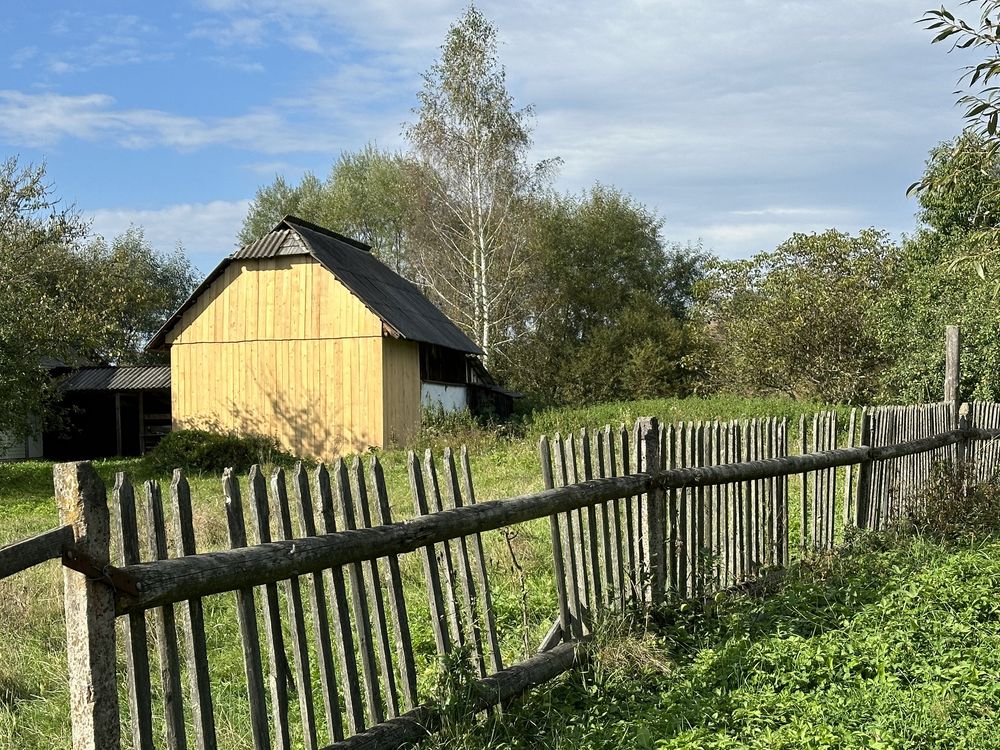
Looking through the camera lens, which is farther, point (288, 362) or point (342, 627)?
point (288, 362)

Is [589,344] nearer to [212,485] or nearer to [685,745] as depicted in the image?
[212,485]

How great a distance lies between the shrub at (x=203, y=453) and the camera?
70.0 feet

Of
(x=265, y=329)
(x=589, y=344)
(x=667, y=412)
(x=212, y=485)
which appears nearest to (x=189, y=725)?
(x=212, y=485)

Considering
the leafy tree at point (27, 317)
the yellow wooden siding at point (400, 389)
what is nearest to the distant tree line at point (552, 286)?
the leafy tree at point (27, 317)

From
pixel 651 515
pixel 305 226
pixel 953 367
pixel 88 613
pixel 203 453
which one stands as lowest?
pixel 203 453

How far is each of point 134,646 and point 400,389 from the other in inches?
839

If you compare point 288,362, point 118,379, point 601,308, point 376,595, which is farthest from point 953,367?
point 601,308

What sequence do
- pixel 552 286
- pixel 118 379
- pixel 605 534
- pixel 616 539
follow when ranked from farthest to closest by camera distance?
pixel 552 286
pixel 118 379
pixel 616 539
pixel 605 534

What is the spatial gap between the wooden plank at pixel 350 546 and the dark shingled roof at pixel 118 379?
25623 millimetres

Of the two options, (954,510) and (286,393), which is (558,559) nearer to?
(954,510)

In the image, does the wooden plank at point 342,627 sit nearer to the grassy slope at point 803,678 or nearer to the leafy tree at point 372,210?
the grassy slope at point 803,678

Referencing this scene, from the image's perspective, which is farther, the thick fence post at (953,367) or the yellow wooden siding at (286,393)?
the yellow wooden siding at (286,393)

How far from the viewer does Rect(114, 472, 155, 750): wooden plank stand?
10.1ft

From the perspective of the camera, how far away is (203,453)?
21.5 metres
